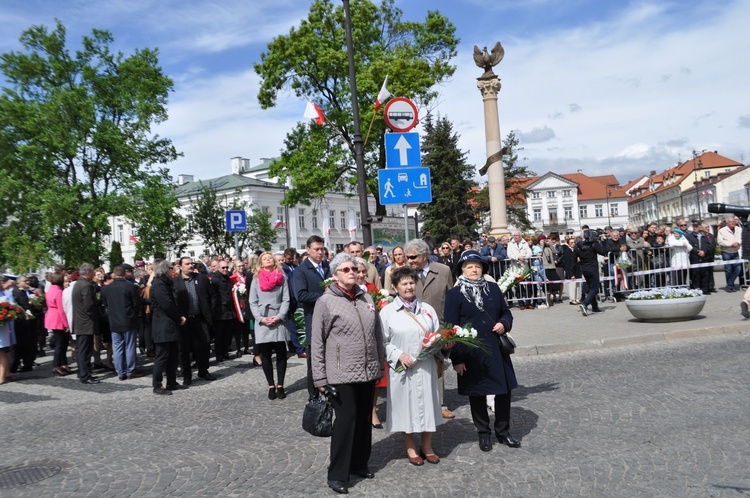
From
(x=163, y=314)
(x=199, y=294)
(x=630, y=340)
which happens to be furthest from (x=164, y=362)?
(x=630, y=340)

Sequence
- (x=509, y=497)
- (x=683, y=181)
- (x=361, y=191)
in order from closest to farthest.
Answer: (x=509, y=497) → (x=361, y=191) → (x=683, y=181)

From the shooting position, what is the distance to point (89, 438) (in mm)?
7559

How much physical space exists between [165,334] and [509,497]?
700 centimetres

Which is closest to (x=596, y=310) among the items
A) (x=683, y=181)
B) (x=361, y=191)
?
(x=361, y=191)

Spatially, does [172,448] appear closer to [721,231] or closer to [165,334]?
[165,334]

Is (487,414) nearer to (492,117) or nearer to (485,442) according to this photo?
(485,442)

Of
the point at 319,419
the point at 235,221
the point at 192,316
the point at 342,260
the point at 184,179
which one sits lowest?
the point at 319,419

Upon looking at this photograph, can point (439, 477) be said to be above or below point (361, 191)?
below

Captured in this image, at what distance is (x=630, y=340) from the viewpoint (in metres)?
11.5

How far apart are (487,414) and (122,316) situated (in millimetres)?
7714

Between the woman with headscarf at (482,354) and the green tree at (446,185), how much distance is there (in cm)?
4269

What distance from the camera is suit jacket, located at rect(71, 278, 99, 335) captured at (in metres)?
12.0

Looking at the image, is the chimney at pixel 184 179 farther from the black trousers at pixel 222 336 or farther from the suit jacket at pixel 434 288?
the suit jacket at pixel 434 288

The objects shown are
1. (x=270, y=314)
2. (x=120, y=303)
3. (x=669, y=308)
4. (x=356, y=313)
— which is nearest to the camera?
(x=356, y=313)
